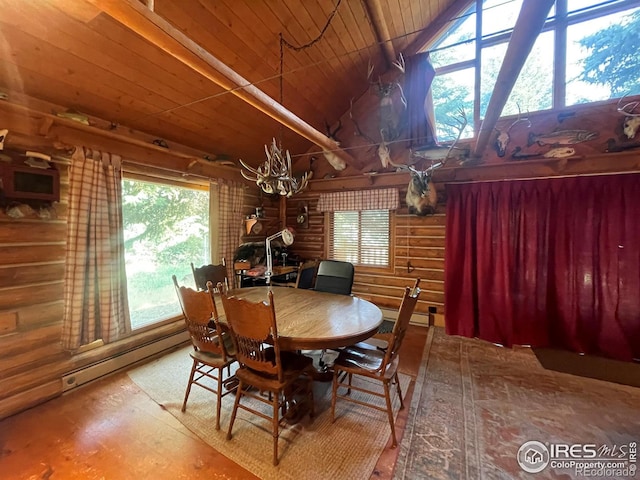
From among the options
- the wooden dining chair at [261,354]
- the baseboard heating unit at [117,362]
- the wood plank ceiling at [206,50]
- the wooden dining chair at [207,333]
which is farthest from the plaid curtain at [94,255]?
the wooden dining chair at [261,354]

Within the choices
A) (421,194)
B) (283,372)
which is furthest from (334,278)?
(421,194)

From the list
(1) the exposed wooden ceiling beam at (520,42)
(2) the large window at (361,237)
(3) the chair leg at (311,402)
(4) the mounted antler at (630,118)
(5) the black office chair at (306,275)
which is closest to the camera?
(1) the exposed wooden ceiling beam at (520,42)

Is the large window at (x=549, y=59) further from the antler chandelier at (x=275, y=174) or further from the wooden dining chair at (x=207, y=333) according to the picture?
the wooden dining chair at (x=207, y=333)

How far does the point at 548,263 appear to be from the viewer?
359cm

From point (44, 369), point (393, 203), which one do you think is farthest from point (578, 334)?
point (44, 369)

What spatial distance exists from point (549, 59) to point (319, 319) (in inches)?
181

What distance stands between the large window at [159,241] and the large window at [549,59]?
4072 millimetres

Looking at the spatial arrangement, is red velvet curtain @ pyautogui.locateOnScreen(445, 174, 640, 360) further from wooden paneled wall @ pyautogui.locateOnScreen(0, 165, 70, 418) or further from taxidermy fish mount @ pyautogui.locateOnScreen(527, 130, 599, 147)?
wooden paneled wall @ pyautogui.locateOnScreen(0, 165, 70, 418)

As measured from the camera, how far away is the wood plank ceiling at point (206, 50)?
2.08 metres

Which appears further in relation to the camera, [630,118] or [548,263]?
[548,263]

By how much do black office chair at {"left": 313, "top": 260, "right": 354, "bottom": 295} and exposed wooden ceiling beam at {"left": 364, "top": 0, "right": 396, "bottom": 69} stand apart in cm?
260

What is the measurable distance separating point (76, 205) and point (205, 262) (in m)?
1.85

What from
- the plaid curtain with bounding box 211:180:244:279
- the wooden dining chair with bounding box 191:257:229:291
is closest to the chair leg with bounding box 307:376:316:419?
the wooden dining chair with bounding box 191:257:229:291

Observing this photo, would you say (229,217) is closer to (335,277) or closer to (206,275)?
(206,275)
